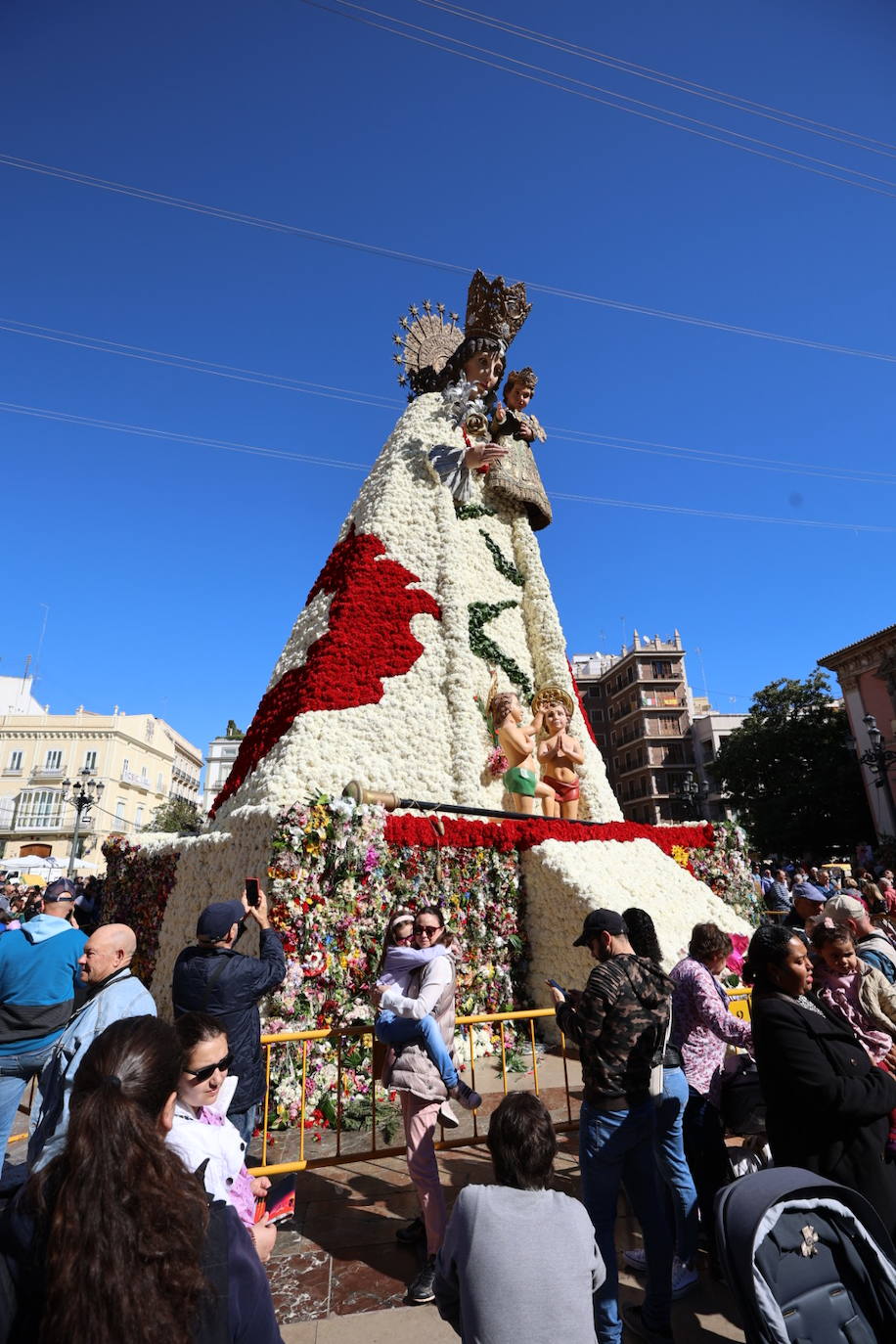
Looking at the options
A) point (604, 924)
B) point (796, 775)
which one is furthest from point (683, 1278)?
point (796, 775)

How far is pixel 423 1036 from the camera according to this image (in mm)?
3543

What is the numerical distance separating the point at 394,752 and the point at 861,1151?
22.2 feet

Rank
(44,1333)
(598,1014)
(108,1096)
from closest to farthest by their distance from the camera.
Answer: (44,1333)
(108,1096)
(598,1014)

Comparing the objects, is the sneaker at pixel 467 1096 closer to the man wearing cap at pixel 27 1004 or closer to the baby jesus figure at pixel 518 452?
the man wearing cap at pixel 27 1004

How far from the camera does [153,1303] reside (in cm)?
128

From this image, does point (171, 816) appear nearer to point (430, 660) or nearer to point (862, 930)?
point (430, 660)

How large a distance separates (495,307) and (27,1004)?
13640 mm

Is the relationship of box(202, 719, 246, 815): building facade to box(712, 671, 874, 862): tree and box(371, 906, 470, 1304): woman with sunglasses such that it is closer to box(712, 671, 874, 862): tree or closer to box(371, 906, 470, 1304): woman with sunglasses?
box(712, 671, 874, 862): tree

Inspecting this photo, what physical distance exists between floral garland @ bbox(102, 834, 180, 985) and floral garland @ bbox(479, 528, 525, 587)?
686 centimetres

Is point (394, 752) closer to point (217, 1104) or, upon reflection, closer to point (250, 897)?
point (250, 897)

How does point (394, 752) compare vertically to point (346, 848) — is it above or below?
above

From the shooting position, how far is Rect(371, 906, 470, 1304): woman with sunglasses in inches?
132

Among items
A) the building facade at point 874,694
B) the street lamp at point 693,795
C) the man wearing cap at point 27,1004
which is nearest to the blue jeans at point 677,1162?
the man wearing cap at point 27,1004

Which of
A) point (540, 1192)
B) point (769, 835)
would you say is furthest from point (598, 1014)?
point (769, 835)
